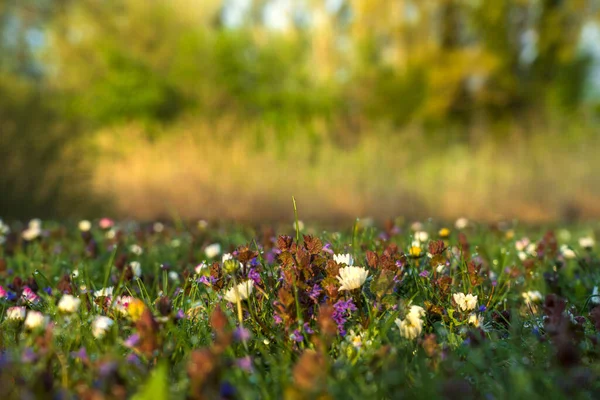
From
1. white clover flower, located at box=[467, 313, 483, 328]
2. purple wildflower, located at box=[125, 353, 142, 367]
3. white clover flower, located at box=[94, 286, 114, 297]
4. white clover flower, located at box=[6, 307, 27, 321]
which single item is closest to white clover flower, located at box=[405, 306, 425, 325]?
white clover flower, located at box=[467, 313, 483, 328]

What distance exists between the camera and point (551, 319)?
5.66 ft

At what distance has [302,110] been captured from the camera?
1959cm

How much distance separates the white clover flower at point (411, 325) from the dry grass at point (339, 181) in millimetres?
6334

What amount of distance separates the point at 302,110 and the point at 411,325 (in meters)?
18.0

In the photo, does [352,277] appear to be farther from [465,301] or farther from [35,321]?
[35,321]

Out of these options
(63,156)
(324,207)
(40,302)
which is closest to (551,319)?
(40,302)

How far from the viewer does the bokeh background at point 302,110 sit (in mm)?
8797

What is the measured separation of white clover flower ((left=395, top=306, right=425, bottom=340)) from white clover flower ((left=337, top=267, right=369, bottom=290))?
0.56ft

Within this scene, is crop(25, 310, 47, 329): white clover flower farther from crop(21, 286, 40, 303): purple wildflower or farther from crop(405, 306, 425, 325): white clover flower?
crop(405, 306, 425, 325): white clover flower

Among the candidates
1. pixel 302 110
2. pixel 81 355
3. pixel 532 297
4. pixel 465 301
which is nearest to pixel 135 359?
pixel 81 355

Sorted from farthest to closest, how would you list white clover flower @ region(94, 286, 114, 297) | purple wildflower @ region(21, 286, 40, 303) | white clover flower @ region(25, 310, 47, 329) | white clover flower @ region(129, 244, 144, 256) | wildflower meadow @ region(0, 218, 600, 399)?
white clover flower @ region(129, 244, 144, 256) → purple wildflower @ region(21, 286, 40, 303) → white clover flower @ region(94, 286, 114, 297) → white clover flower @ region(25, 310, 47, 329) → wildflower meadow @ region(0, 218, 600, 399)

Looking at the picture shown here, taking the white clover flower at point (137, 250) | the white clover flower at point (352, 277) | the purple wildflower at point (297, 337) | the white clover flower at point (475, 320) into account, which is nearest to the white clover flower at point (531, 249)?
the white clover flower at point (475, 320)

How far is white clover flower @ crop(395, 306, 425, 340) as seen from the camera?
182cm

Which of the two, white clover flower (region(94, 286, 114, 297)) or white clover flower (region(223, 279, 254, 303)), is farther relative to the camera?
white clover flower (region(94, 286, 114, 297))
